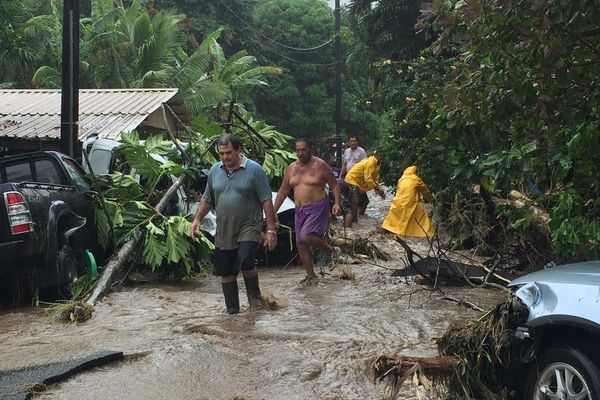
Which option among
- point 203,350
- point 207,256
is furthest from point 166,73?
point 203,350

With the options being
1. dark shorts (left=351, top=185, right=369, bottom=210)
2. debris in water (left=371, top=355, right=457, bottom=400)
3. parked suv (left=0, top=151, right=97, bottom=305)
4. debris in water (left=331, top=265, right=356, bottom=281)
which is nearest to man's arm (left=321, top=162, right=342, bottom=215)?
debris in water (left=331, top=265, right=356, bottom=281)

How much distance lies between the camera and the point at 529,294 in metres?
4.44

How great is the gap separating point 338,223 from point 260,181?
26.3 ft

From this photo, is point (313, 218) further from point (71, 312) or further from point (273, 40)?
point (273, 40)

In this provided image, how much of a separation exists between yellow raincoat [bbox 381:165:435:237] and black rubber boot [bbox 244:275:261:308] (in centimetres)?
410

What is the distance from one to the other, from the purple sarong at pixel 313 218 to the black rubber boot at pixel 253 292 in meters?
1.76

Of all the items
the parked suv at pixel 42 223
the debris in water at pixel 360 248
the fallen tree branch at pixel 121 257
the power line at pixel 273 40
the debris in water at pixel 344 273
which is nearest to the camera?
the parked suv at pixel 42 223

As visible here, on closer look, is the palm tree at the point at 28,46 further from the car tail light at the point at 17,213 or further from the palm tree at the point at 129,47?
the car tail light at the point at 17,213

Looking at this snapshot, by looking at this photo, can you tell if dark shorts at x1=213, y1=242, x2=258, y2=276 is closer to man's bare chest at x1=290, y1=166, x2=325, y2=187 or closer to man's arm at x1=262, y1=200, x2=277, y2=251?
man's arm at x1=262, y1=200, x2=277, y2=251

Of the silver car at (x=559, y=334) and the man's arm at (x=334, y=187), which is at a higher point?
the man's arm at (x=334, y=187)

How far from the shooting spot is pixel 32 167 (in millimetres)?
9555

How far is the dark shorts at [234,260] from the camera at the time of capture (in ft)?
25.0

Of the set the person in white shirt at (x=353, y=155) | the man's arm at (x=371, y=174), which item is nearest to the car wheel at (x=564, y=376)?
the man's arm at (x=371, y=174)

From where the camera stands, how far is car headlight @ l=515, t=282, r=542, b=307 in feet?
14.3
